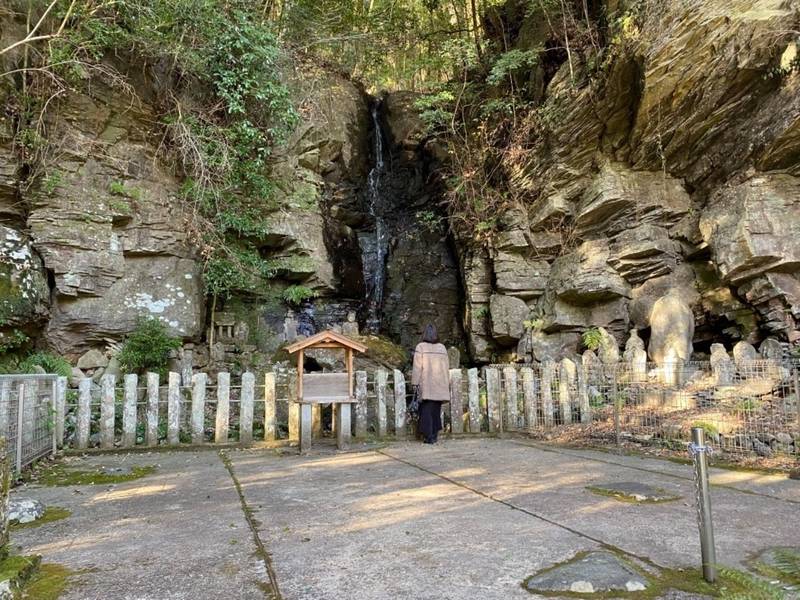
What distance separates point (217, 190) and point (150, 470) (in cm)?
694

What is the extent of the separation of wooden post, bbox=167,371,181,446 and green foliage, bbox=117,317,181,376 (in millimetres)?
3142

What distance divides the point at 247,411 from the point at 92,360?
4.80 meters

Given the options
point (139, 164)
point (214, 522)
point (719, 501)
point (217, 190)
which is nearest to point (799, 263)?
point (719, 501)

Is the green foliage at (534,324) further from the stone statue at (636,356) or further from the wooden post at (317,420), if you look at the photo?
the wooden post at (317,420)

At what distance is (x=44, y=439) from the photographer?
693 cm

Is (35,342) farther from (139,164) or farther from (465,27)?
(465,27)

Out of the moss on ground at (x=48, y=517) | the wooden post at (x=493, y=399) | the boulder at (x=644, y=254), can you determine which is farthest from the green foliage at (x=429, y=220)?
the moss on ground at (x=48, y=517)

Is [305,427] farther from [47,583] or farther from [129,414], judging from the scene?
[47,583]

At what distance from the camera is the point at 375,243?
53.8 ft

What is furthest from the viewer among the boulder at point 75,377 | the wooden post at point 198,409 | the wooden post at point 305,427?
the boulder at point 75,377

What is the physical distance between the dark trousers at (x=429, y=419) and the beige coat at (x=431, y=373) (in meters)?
0.14

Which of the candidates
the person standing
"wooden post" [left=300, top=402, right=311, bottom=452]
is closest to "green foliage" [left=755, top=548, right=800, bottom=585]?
the person standing

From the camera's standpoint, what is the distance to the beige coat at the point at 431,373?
8109 mm

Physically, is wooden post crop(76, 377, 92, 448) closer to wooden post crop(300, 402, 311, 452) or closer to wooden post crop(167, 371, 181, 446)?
wooden post crop(167, 371, 181, 446)
